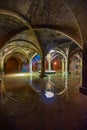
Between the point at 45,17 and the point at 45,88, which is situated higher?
the point at 45,17

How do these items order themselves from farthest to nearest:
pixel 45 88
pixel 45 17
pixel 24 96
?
pixel 45 17 → pixel 45 88 → pixel 24 96

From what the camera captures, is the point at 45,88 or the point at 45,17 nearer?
the point at 45,88

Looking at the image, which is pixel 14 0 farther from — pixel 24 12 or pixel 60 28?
pixel 60 28

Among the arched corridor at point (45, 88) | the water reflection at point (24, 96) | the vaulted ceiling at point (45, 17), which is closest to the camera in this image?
the arched corridor at point (45, 88)

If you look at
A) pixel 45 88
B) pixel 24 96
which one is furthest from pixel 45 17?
pixel 24 96

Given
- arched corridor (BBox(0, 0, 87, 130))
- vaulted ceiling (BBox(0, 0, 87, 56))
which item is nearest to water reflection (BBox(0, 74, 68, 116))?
arched corridor (BBox(0, 0, 87, 130))

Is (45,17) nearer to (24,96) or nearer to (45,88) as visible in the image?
(45,88)

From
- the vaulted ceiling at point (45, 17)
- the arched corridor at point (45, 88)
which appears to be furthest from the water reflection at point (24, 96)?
the vaulted ceiling at point (45, 17)

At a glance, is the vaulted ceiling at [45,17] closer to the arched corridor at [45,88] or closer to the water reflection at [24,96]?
the arched corridor at [45,88]

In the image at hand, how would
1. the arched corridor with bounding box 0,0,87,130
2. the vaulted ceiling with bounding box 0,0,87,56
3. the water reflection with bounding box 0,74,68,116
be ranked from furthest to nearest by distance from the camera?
the vaulted ceiling with bounding box 0,0,87,56, the water reflection with bounding box 0,74,68,116, the arched corridor with bounding box 0,0,87,130

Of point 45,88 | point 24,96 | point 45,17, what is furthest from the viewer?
point 45,17

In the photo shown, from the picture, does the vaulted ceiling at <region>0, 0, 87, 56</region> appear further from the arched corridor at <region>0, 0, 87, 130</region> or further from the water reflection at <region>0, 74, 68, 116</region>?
the water reflection at <region>0, 74, 68, 116</region>

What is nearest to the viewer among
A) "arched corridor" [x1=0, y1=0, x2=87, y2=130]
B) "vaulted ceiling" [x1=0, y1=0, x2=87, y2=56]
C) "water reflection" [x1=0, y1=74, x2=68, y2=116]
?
"arched corridor" [x1=0, y1=0, x2=87, y2=130]

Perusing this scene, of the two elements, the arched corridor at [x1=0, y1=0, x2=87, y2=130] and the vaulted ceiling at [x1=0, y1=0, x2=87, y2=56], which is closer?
the arched corridor at [x1=0, y1=0, x2=87, y2=130]
